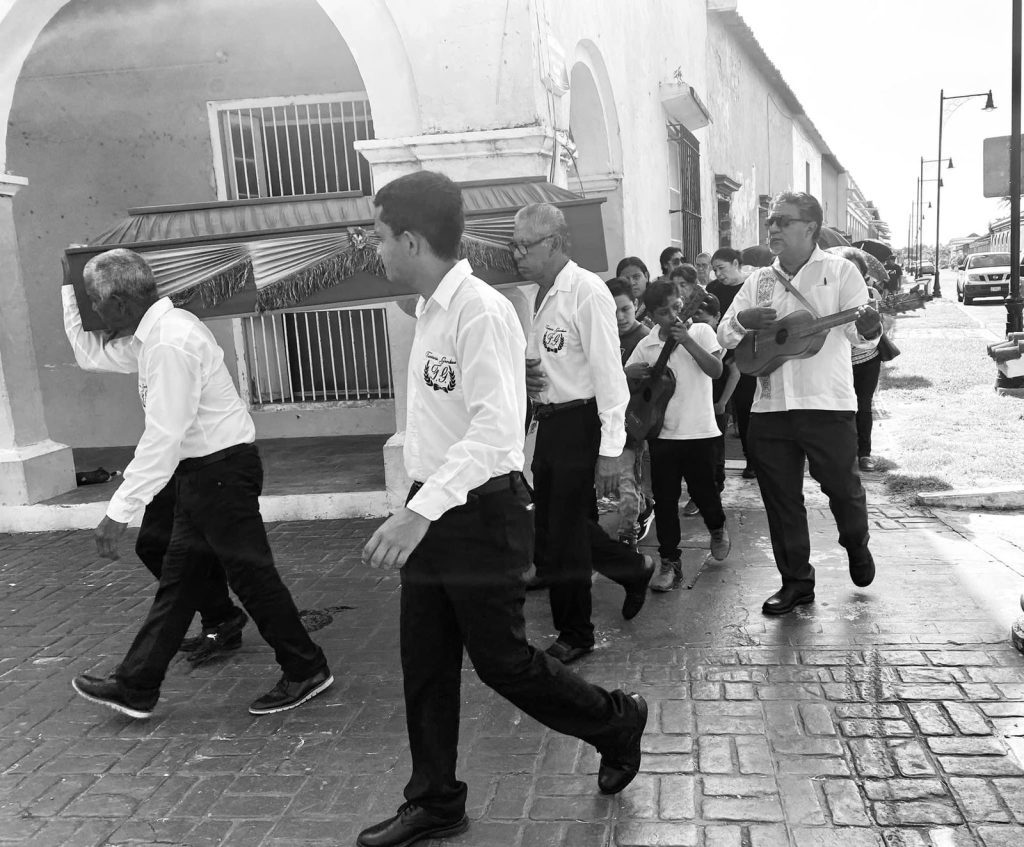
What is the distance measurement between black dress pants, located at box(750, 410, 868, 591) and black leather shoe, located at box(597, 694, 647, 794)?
1847 mm

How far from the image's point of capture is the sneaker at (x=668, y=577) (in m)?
5.09

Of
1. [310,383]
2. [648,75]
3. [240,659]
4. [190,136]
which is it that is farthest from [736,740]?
[648,75]

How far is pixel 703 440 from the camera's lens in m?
5.12

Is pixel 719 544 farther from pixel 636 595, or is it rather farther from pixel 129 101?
pixel 129 101

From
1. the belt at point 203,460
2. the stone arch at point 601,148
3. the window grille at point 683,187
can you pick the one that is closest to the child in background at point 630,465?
the belt at point 203,460

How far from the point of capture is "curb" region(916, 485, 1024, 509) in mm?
6398

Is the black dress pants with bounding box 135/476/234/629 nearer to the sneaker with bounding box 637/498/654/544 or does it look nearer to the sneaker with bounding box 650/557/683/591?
the sneaker with bounding box 650/557/683/591

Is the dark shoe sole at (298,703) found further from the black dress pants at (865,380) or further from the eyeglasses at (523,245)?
the black dress pants at (865,380)

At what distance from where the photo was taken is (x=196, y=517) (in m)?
3.91

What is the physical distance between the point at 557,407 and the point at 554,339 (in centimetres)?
29

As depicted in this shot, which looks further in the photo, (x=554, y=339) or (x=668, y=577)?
(x=668, y=577)

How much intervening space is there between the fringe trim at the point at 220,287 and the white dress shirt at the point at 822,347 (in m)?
2.56

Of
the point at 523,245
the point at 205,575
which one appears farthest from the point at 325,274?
the point at 205,575

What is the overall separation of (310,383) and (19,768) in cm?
640
